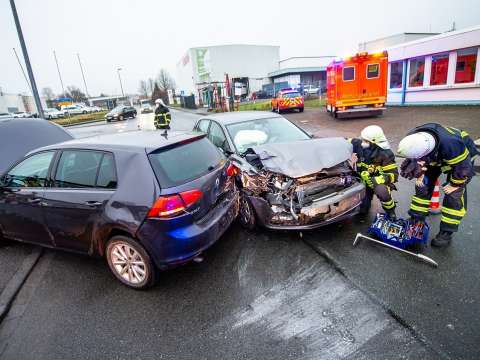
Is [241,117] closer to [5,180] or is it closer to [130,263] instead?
[130,263]

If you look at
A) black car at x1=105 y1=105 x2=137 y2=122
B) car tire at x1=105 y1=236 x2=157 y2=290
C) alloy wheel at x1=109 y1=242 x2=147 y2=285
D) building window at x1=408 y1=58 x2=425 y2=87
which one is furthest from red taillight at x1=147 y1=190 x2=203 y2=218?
black car at x1=105 y1=105 x2=137 y2=122

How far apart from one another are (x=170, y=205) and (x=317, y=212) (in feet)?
5.55

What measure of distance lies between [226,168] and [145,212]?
1.29 meters

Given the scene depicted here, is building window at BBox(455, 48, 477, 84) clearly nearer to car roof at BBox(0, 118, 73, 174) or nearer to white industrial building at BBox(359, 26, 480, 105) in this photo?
white industrial building at BBox(359, 26, 480, 105)

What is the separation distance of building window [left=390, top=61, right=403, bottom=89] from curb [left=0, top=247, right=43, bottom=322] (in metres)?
19.4

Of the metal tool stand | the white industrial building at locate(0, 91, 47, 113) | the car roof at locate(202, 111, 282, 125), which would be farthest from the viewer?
the white industrial building at locate(0, 91, 47, 113)

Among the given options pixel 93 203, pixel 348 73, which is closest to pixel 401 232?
pixel 93 203

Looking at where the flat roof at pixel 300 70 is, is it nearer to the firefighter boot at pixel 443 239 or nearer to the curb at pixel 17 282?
the firefighter boot at pixel 443 239

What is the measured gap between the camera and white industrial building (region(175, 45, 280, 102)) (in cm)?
5453

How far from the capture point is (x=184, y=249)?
9.34ft

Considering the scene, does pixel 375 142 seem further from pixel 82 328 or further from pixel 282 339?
pixel 82 328

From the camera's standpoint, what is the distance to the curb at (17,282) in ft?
10.0

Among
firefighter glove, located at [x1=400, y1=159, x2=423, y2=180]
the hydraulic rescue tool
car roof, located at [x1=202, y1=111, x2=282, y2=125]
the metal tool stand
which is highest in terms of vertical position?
car roof, located at [x1=202, y1=111, x2=282, y2=125]

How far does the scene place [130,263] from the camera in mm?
3062
